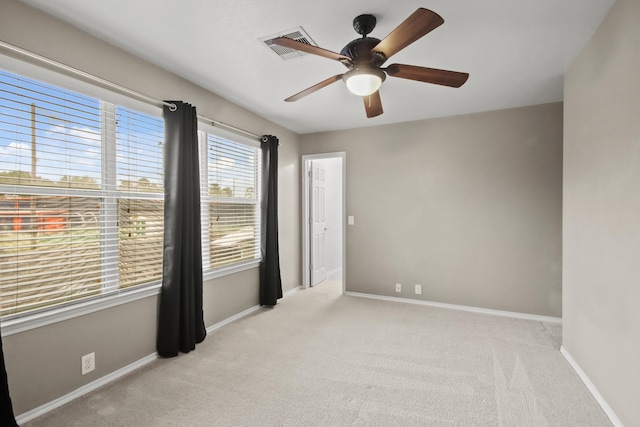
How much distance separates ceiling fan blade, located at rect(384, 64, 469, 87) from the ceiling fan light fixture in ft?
0.29

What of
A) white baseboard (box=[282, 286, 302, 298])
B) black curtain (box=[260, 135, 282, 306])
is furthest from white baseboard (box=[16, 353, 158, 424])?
white baseboard (box=[282, 286, 302, 298])

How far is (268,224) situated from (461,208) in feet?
8.14

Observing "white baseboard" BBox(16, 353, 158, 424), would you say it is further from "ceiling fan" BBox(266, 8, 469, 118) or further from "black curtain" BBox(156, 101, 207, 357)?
"ceiling fan" BBox(266, 8, 469, 118)

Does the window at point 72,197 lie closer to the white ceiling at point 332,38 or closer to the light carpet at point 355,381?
the white ceiling at point 332,38

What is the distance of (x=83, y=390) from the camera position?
6.85 feet

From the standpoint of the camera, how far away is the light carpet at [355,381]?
189 centimetres

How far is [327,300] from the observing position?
4246 mm

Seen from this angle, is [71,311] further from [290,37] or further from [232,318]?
[290,37]

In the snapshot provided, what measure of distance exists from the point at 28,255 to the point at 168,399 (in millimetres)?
1270

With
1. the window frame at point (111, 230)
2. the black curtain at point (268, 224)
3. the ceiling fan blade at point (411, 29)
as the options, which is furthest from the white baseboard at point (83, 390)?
the ceiling fan blade at point (411, 29)

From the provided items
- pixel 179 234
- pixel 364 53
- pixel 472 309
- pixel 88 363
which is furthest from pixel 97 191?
pixel 472 309

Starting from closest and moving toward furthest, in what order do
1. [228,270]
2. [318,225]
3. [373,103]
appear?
[373,103] → [228,270] → [318,225]

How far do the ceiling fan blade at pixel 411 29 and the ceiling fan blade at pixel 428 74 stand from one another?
14cm

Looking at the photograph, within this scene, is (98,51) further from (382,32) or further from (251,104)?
(382,32)
